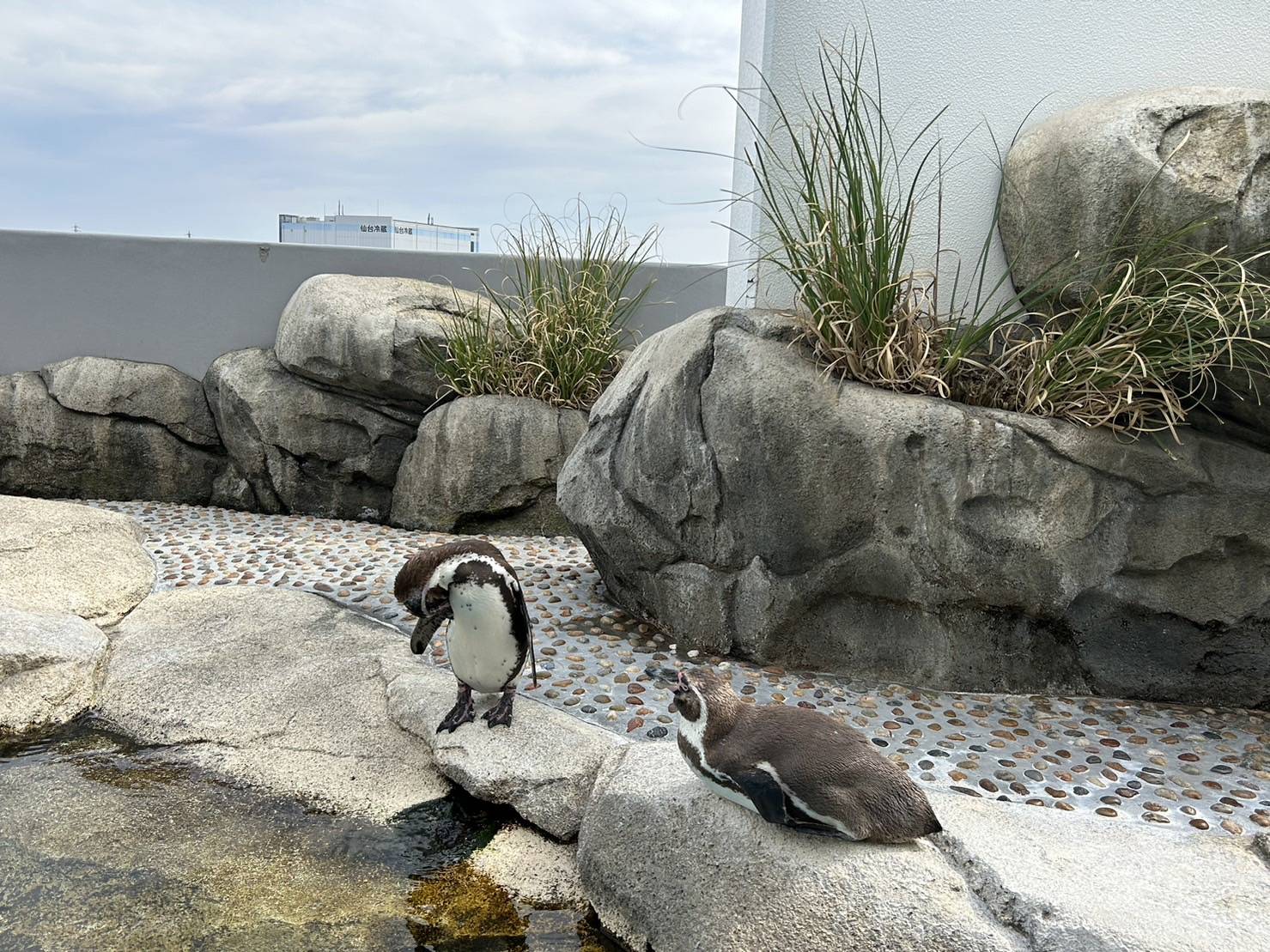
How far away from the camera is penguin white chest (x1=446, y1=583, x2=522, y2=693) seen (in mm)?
2953

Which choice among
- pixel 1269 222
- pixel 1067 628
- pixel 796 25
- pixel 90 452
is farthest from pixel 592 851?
pixel 90 452

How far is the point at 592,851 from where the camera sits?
8.43ft

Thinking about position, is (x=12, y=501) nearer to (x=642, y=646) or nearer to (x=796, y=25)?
(x=642, y=646)

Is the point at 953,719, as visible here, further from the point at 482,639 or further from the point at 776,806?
the point at 482,639

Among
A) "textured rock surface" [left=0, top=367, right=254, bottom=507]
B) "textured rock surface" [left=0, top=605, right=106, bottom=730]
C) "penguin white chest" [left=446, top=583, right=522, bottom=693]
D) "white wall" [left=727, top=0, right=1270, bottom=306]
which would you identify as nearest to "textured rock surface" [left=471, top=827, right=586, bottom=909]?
"penguin white chest" [left=446, top=583, right=522, bottom=693]

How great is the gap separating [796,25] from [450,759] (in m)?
3.81

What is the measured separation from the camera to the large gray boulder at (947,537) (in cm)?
366

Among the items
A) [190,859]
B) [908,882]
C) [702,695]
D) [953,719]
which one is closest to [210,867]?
[190,859]

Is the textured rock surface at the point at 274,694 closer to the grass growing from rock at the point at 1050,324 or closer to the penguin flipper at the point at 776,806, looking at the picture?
the penguin flipper at the point at 776,806

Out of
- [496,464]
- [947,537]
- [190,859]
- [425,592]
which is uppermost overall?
[947,537]

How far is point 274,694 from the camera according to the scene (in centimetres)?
353

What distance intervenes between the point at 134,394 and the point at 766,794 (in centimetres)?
652

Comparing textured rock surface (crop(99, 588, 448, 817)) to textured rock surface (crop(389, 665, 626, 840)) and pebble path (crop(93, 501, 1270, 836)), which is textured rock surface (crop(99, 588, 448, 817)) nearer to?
textured rock surface (crop(389, 665, 626, 840))

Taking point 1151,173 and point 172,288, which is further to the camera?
point 172,288
